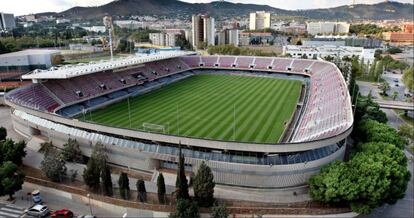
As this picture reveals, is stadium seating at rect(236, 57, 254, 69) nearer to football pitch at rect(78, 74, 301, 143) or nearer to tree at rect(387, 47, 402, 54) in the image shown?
football pitch at rect(78, 74, 301, 143)

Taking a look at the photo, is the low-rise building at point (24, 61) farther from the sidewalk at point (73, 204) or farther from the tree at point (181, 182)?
the tree at point (181, 182)

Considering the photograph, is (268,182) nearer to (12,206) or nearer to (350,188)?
(350,188)

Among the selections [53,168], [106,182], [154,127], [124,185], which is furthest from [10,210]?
[154,127]

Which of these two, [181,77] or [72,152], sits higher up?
[181,77]

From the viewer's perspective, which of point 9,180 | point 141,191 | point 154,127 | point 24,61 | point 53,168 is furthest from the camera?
point 24,61

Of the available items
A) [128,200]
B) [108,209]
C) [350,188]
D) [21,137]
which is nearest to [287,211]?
[350,188]

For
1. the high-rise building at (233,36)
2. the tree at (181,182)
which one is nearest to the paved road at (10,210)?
the tree at (181,182)

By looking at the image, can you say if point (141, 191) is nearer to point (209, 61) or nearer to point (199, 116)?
point (199, 116)
